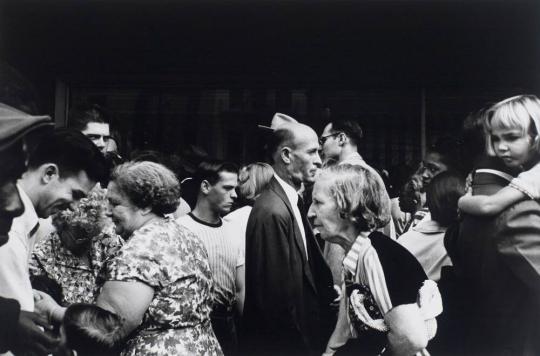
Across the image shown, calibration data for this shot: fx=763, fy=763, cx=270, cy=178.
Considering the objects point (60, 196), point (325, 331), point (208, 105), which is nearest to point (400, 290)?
point (325, 331)

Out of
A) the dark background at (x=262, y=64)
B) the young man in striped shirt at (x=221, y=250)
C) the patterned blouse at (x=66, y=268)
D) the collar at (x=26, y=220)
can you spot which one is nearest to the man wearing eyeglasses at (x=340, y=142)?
the dark background at (x=262, y=64)

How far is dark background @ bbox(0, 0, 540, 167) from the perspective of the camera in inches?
225

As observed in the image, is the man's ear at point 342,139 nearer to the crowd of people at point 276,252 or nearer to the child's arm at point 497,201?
the crowd of people at point 276,252

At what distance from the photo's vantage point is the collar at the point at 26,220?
303 centimetres

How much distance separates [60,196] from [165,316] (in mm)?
807

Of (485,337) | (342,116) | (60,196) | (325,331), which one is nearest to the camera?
(60,196)

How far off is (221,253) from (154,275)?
6.03 feet

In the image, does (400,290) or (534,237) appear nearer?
(400,290)

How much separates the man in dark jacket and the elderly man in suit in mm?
1146

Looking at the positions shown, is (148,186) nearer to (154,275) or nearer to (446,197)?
(154,275)

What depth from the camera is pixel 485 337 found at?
3721 mm

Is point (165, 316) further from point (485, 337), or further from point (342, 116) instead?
point (342, 116)

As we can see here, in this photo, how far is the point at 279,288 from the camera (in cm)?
376

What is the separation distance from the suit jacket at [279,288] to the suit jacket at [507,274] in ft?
2.69
